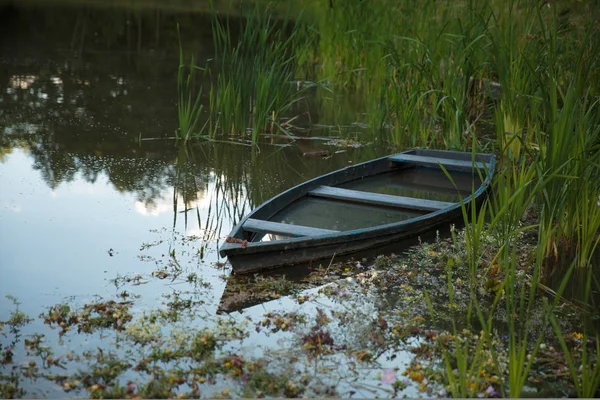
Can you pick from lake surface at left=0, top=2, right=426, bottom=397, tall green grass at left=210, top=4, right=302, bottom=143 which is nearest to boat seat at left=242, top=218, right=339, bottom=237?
lake surface at left=0, top=2, right=426, bottom=397

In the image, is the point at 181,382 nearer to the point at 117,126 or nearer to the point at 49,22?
the point at 117,126

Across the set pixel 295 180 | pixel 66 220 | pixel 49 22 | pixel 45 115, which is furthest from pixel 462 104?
pixel 49 22

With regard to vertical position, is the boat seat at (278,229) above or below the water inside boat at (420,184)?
below

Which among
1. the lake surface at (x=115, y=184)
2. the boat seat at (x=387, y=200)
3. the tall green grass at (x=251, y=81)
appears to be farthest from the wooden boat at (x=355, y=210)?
the tall green grass at (x=251, y=81)

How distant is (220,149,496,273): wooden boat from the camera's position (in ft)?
12.5

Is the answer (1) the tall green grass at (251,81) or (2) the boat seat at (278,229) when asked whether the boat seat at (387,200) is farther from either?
(1) the tall green grass at (251,81)

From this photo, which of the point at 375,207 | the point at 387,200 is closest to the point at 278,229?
the point at 387,200

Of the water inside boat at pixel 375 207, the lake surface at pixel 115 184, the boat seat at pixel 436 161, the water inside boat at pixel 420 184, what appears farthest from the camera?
the boat seat at pixel 436 161

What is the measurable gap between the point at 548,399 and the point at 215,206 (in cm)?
267

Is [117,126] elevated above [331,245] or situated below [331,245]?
above

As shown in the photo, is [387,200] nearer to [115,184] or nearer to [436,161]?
[436,161]

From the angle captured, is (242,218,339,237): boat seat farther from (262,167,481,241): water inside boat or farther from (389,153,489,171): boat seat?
(389,153,489,171): boat seat

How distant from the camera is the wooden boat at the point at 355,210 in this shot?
3.82 m

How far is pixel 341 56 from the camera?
9.02 meters
